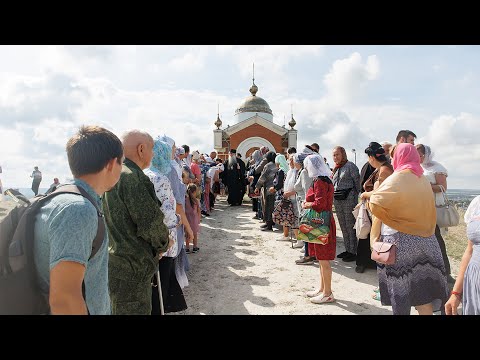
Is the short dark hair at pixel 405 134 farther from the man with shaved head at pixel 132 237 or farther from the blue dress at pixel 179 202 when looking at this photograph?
the man with shaved head at pixel 132 237

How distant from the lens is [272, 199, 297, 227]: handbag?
7098 millimetres

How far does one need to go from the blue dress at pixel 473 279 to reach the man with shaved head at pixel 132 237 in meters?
2.16

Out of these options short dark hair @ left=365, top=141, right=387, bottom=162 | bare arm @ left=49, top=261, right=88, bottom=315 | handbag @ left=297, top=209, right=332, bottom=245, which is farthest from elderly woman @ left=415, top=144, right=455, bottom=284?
bare arm @ left=49, top=261, right=88, bottom=315

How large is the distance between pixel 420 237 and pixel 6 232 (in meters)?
2.87

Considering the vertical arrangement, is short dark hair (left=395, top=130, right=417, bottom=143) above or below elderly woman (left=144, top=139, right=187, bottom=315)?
above

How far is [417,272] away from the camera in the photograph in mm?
2820

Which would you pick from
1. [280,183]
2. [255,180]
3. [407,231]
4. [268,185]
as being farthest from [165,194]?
[255,180]

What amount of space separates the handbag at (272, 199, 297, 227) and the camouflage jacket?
4998mm

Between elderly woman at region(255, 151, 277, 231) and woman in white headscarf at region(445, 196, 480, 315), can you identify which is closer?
woman in white headscarf at region(445, 196, 480, 315)

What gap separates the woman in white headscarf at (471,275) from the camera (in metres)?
2.30

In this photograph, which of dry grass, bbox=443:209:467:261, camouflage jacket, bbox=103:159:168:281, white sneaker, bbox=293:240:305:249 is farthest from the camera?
white sneaker, bbox=293:240:305:249

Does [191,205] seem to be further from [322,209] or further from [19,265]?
[19,265]

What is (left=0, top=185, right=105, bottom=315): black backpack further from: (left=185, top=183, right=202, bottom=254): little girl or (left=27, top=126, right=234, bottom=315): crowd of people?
(left=185, top=183, right=202, bottom=254): little girl
